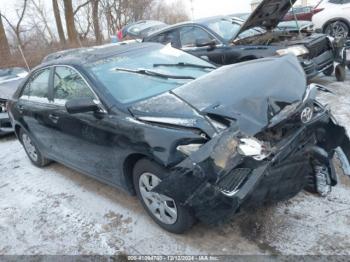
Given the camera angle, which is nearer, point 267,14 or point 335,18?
point 267,14

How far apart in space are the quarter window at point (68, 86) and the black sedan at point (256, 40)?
3.53 metres

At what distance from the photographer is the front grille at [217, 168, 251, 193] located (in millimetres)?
2688

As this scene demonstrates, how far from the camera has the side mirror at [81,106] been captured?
143 inches

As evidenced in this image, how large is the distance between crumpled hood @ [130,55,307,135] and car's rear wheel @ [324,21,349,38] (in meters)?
7.99

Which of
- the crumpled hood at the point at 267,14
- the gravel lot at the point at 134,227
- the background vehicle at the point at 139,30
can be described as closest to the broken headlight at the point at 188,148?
the gravel lot at the point at 134,227

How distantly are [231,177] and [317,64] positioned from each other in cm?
490

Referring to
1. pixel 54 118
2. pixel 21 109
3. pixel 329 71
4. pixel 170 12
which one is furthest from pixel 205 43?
pixel 170 12

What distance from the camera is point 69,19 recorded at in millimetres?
19719

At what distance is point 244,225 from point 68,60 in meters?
2.69

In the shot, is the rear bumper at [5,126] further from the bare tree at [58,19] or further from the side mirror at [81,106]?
the bare tree at [58,19]

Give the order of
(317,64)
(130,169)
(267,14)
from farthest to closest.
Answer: (267,14) < (317,64) < (130,169)

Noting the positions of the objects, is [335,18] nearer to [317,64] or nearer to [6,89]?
[317,64]

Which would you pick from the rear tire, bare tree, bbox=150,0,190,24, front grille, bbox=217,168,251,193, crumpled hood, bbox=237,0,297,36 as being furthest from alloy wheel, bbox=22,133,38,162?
bare tree, bbox=150,0,190,24

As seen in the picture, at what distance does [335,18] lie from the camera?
1062 cm
